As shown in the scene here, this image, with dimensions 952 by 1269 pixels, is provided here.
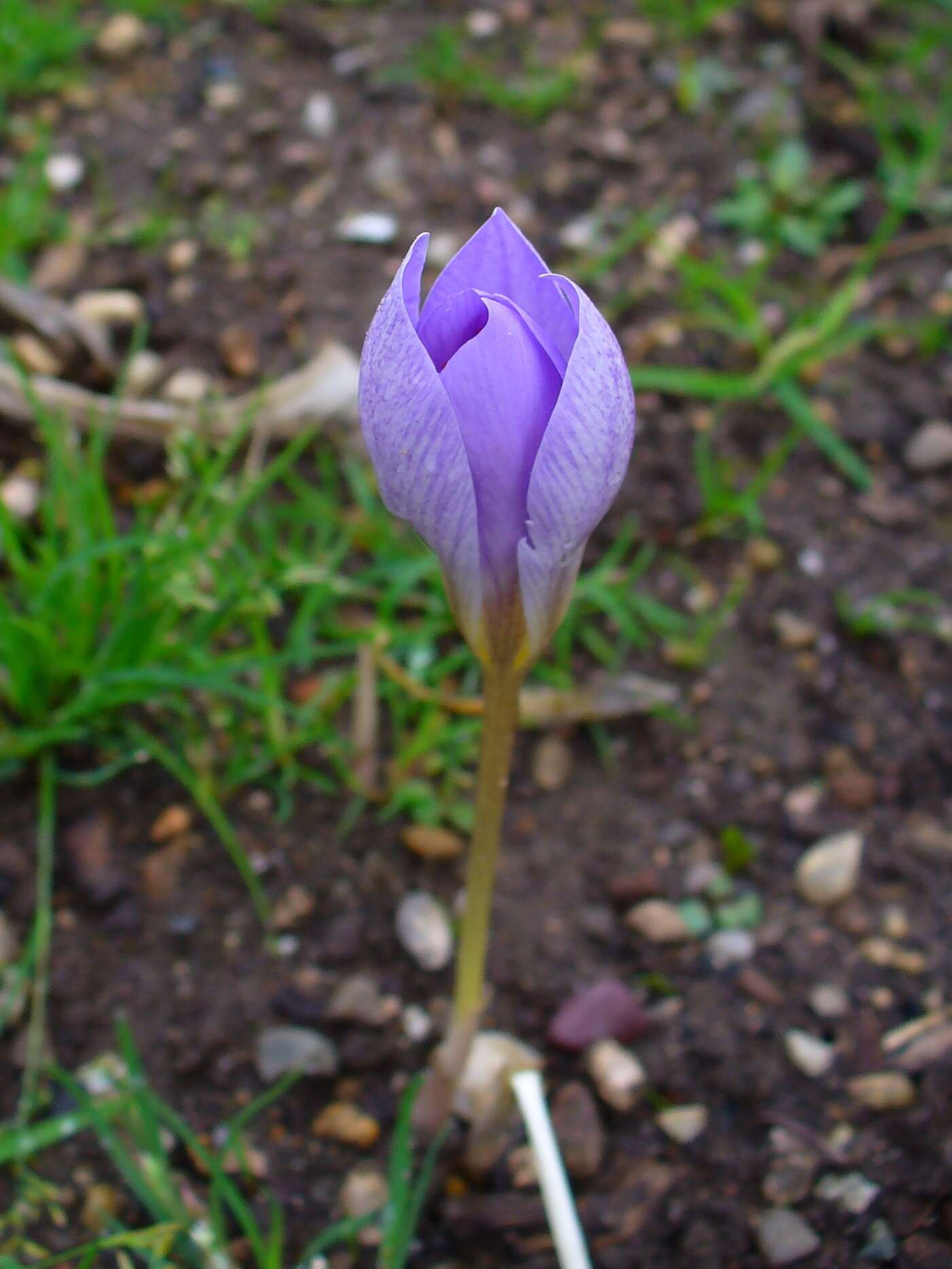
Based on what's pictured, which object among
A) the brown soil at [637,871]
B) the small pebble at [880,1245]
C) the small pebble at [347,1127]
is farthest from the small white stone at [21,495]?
the small pebble at [880,1245]

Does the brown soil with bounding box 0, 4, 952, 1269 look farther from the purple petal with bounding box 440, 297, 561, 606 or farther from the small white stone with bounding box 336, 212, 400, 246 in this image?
the purple petal with bounding box 440, 297, 561, 606

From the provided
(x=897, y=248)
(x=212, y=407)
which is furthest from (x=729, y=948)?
(x=897, y=248)

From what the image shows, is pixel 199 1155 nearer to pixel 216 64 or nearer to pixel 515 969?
pixel 515 969

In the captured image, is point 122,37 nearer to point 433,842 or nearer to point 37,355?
point 37,355

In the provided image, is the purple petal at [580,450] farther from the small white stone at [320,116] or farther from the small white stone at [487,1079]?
the small white stone at [320,116]

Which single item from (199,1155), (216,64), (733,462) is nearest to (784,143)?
(733,462)

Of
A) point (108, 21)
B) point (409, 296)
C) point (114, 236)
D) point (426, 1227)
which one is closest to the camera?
point (409, 296)
